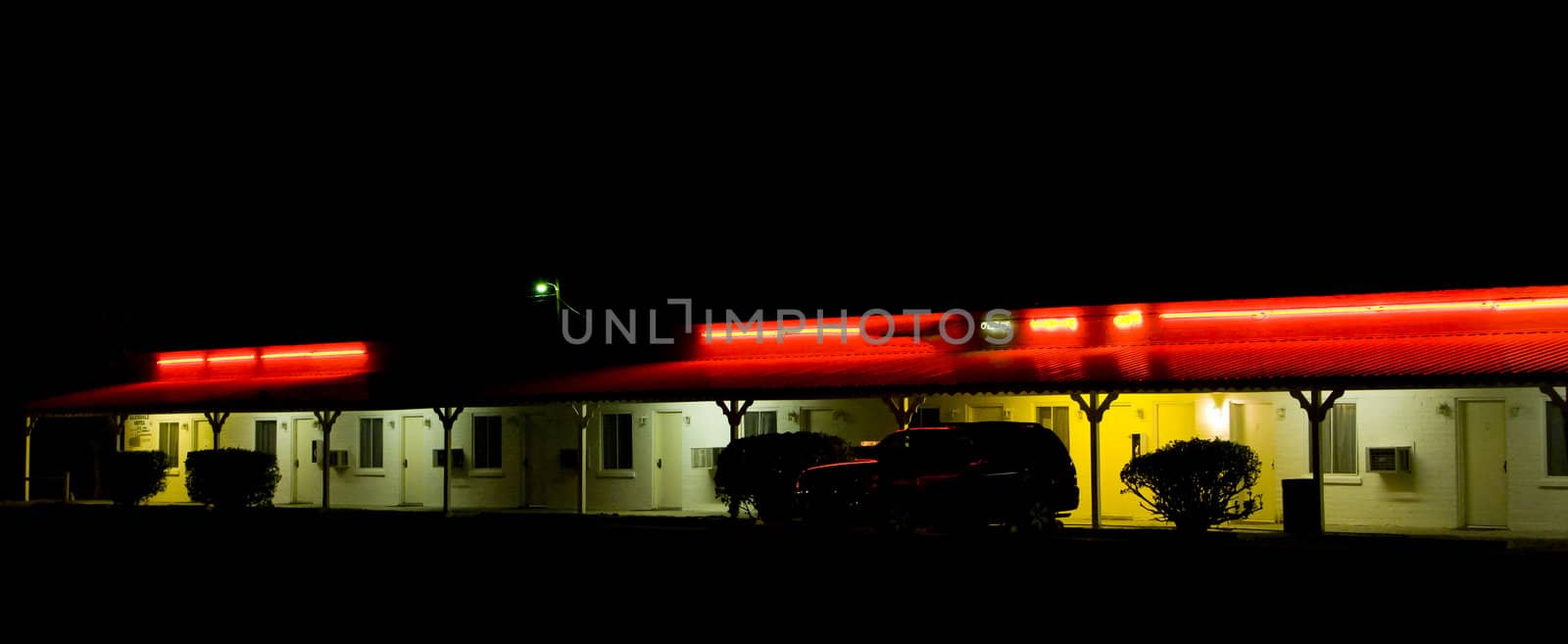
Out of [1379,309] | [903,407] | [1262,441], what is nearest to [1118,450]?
[1262,441]

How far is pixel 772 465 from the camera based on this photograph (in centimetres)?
2092

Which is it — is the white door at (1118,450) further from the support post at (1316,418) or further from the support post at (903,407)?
the support post at (1316,418)

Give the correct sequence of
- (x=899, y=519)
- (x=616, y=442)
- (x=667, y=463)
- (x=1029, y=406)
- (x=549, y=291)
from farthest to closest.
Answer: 1. (x=549, y=291)
2. (x=616, y=442)
3. (x=667, y=463)
4. (x=1029, y=406)
5. (x=899, y=519)

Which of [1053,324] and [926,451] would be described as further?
[1053,324]

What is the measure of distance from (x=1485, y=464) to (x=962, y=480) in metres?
6.97

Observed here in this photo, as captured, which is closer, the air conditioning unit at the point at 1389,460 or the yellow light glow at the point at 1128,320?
the air conditioning unit at the point at 1389,460

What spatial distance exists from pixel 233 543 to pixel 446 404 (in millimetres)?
4627

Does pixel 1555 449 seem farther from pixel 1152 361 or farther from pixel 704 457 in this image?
pixel 704 457

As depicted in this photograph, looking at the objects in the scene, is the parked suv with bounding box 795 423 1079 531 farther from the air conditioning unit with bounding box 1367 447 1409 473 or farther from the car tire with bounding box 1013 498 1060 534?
the air conditioning unit with bounding box 1367 447 1409 473

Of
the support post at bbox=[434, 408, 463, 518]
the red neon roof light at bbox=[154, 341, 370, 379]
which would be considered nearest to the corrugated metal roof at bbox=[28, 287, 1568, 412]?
the support post at bbox=[434, 408, 463, 518]

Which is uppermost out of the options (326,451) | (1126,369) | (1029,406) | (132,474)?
(1126,369)

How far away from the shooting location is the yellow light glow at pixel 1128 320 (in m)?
21.9

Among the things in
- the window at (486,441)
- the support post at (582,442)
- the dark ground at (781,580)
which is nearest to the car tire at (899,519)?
the dark ground at (781,580)

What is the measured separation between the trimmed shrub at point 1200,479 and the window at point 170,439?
20555 mm
